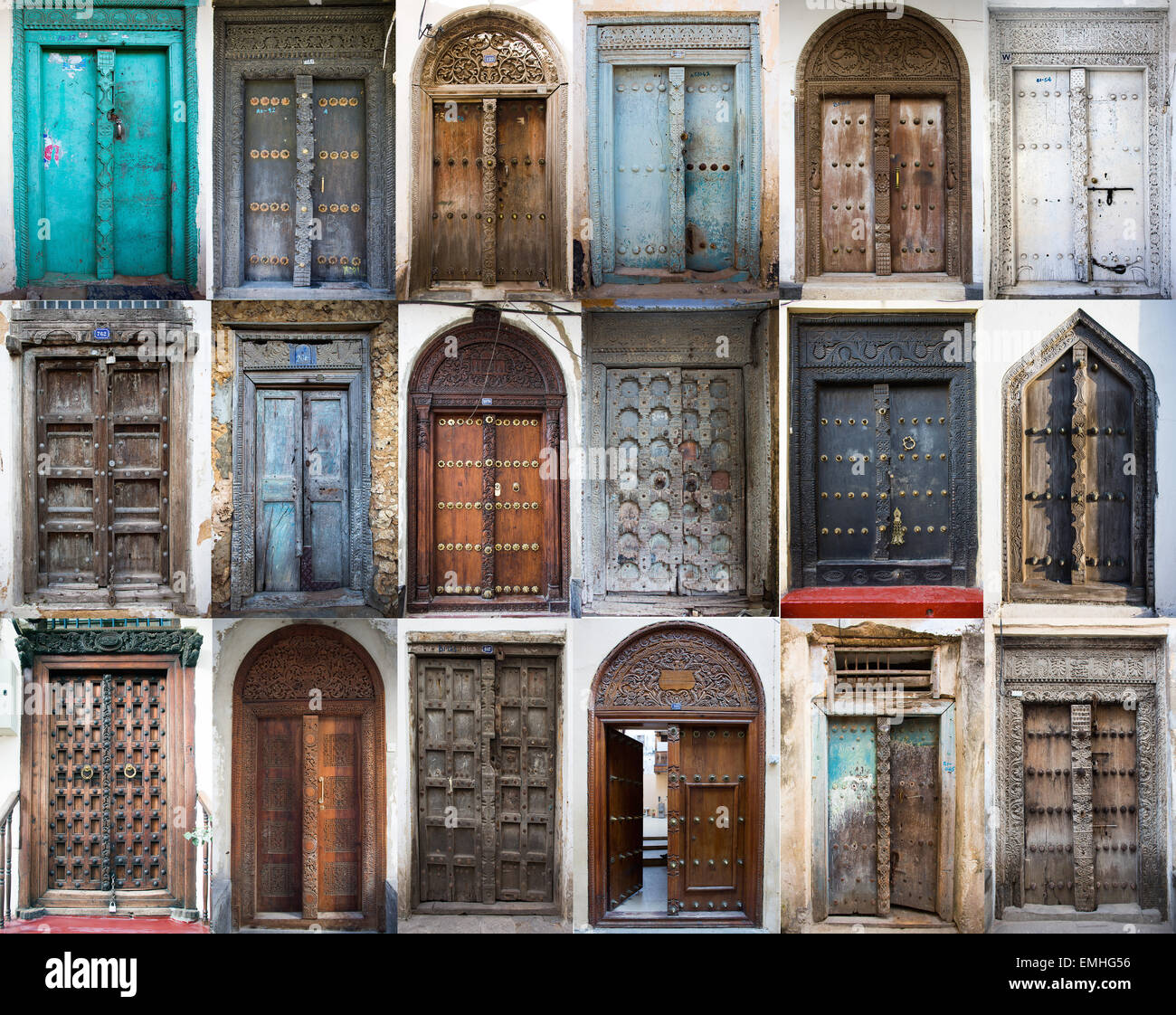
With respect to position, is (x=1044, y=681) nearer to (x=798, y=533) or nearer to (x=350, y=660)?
(x=798, y=533)

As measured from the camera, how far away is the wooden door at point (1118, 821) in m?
4.75

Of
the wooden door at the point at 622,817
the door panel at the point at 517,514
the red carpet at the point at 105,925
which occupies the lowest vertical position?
the red carpet at the point at 105,925

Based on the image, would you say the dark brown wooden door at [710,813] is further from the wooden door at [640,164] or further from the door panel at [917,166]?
the door panel at [917,166]

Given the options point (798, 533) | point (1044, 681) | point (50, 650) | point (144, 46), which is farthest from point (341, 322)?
point (1044, 681)

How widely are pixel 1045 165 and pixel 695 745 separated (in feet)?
11.8

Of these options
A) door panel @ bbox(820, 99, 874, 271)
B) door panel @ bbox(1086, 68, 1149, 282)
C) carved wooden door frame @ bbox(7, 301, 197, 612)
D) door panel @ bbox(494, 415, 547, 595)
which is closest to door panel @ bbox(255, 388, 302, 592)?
carved wooden door frame @ bbox(7, 301, 197, 612)

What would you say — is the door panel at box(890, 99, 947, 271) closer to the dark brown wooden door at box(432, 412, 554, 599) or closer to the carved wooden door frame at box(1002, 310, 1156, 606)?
the carved wooden door frame at box(1002, 310, 1156, 606)

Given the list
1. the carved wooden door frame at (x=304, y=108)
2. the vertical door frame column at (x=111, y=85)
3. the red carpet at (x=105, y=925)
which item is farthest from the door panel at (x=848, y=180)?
the red carpet at (x=105, y=925)

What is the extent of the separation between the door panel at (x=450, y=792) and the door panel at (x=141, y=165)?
8.66 feet

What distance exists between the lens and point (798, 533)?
4.74 m

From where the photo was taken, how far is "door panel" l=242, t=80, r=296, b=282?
4.74 metres

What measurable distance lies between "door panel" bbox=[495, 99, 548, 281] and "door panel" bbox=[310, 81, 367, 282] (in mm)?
729

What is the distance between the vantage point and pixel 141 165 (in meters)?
4.77

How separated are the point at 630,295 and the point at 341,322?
151 cm
